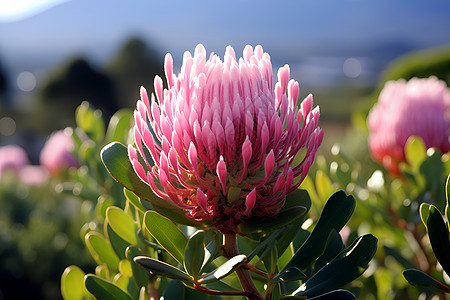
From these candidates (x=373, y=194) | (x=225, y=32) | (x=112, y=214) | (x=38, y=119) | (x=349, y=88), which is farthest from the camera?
(x=225, y=32)

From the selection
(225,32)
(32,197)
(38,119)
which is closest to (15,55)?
(225,32)

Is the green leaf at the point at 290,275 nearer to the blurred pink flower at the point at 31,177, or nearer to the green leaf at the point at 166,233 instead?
the green leaf at the point at 166,233

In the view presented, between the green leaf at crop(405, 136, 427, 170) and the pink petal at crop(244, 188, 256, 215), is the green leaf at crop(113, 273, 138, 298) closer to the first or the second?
the pink petal at crop(244, 188, 256, 215)

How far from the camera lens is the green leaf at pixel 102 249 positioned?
99 centimetres

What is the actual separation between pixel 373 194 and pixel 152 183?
2.81ft

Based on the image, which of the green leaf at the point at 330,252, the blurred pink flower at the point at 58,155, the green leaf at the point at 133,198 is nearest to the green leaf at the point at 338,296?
the green leaf at the point at 330,252

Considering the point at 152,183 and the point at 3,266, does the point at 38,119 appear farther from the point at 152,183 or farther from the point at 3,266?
the point at 152,183

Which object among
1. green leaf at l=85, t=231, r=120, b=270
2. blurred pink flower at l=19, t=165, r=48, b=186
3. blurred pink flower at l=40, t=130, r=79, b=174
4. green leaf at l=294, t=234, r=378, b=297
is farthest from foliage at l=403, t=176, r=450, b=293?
blurred pink flower at l=19, t=165, r=48, b=186

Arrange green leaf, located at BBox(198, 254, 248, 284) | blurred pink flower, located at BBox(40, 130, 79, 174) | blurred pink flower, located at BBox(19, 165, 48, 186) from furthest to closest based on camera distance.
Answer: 1. blurred pink flower, located at BBox(19, 165, 48, 186)
2. blurred pink flower, located at BBox(40, 130, 79, 174)
3. green leaf, located at BBox(198, 254, 248, 284)

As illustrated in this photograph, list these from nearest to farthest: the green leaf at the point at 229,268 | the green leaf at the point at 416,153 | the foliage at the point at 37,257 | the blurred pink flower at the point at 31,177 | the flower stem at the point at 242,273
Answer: the green leaf at the point at 229,268, the flower stem at the point at 242,273, the green leaf at the point at 416,153, the foliage at the point at 37,257, the blurred pink flower at the point at 31,177

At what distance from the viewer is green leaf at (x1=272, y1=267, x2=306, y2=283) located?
27.5 inches

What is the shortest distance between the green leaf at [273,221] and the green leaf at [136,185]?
0.26ft

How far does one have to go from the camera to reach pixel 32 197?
204 inches

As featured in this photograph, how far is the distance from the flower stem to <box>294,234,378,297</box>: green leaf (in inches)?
2.6
